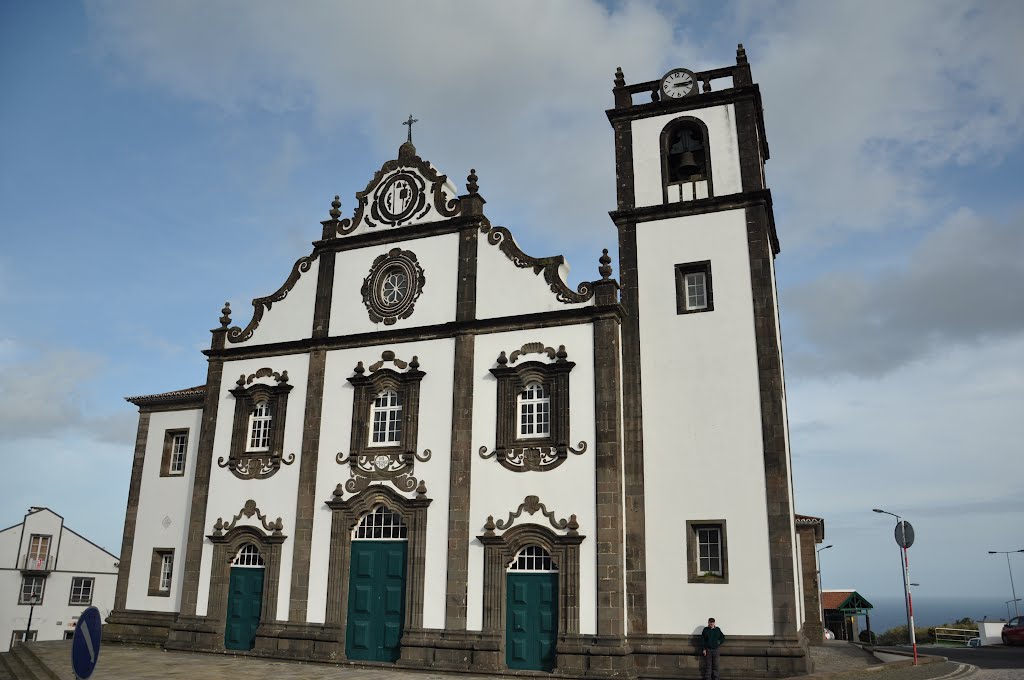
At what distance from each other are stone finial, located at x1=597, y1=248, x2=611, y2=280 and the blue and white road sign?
13.8 m

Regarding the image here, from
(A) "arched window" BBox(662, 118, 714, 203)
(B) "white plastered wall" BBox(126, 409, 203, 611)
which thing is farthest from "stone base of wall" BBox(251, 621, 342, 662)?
(A) "arched window" BBox(662, 118, 714, 203)

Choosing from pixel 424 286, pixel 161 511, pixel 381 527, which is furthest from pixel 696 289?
pixel 161 511

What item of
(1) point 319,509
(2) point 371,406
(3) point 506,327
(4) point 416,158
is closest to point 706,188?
(3) point 506,327

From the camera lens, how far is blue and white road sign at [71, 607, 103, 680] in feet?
24.1

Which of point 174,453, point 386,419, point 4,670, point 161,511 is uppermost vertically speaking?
point 386,419

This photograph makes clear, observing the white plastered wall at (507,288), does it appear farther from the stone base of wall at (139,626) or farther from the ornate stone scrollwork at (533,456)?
the stone base of wall at (139,626)

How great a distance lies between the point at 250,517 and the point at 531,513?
8158 millimetres

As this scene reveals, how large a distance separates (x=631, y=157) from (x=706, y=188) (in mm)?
2194

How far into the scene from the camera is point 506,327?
20.0m

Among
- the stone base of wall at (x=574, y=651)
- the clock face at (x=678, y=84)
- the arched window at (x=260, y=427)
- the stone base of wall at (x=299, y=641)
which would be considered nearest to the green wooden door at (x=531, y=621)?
the stone base of wall at (x=574, y=651)

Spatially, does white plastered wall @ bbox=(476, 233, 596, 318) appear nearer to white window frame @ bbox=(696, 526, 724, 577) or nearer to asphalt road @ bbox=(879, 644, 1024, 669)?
white window frame @ bbox=(696, 526, 724, 577)

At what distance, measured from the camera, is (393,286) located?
869 inches

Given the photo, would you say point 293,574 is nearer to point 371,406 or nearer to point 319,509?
point 319,509

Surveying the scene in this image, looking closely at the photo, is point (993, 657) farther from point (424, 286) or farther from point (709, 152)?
point (424, 286)
